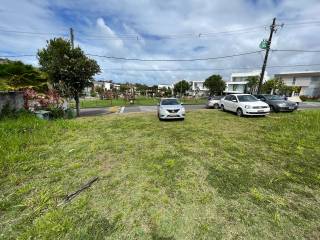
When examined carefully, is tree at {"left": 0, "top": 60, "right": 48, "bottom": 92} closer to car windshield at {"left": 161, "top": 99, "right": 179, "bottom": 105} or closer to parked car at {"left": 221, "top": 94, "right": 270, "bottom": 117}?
car windshield at {"left": 161, "top": 99, "right": 179, "bottom": 105}

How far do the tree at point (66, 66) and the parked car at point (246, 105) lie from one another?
12.6 metres

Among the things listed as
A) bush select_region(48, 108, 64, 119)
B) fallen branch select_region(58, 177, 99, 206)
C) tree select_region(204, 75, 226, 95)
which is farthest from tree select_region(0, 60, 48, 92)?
tree select_region(204, 75, 226, 95)

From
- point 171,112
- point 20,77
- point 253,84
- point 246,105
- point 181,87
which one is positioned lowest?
point 171,112

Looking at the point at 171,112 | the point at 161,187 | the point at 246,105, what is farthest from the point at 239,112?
the point at 161,187

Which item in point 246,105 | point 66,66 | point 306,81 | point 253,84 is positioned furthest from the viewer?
point 253,84

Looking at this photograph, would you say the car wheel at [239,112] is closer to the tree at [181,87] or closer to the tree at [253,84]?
the tree at [253,84]

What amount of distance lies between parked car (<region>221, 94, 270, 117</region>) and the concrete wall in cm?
1266

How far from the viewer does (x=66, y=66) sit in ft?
51.5

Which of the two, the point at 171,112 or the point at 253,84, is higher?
the point at 253,84

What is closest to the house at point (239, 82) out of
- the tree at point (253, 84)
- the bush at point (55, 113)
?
the tree at point (253, 84)

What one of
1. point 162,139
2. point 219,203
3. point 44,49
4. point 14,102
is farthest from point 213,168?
point 44,49

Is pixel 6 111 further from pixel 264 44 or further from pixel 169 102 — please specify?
pixel 264 44

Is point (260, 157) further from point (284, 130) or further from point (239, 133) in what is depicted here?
point (284, 130)

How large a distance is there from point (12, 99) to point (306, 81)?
6229 centimetres
